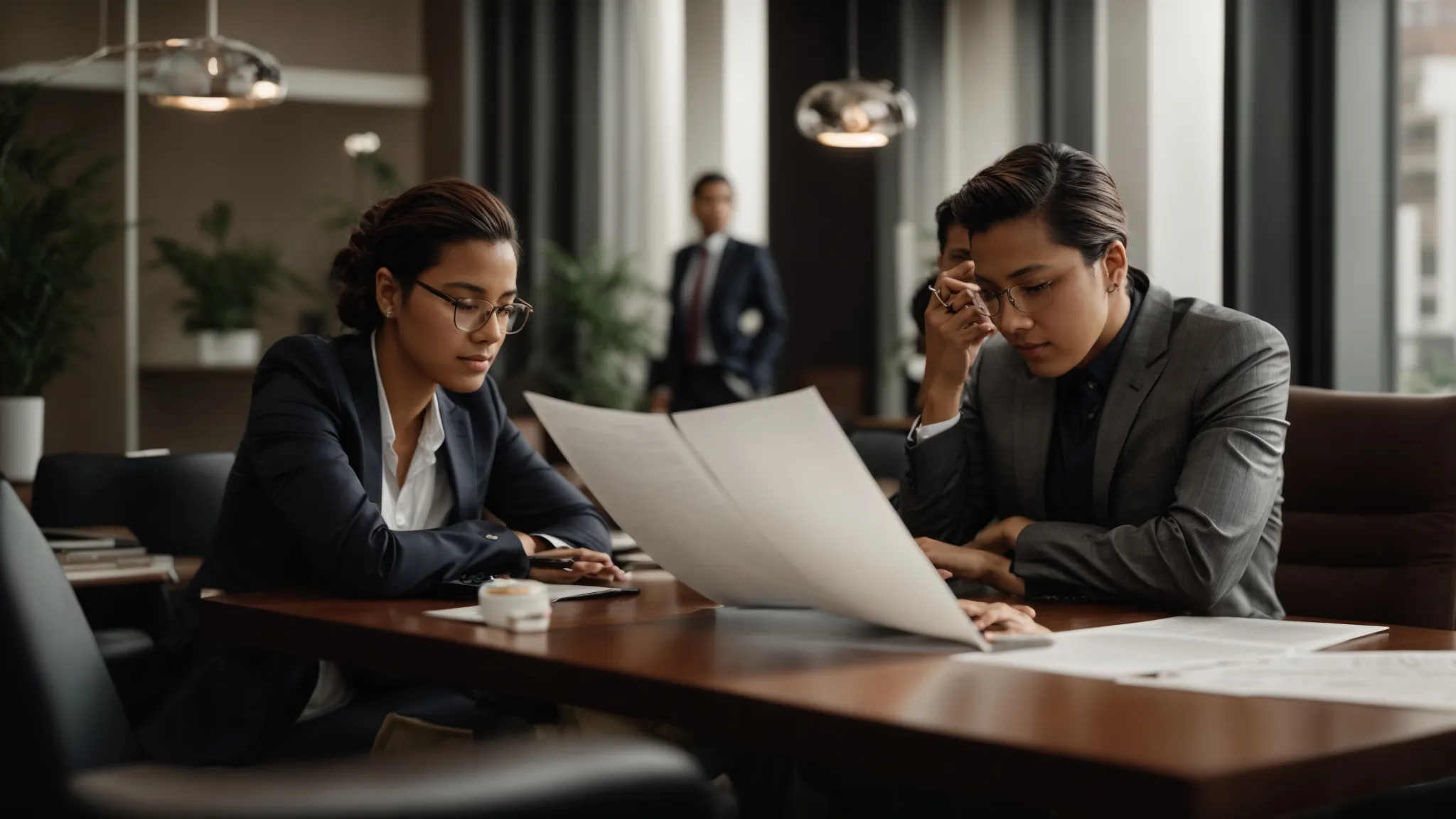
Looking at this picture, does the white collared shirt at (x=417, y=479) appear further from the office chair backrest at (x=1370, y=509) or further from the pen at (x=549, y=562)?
the office chair backrest at (x=1370, y=509)

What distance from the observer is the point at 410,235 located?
2.32m

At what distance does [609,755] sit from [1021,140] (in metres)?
5.72

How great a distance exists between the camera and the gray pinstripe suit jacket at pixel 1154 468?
6.15 feet

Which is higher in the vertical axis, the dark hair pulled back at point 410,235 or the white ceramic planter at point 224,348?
the dark hair pulled back at point 410,235

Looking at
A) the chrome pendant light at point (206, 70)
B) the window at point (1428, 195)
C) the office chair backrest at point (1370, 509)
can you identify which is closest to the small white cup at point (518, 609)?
the office chair backrest at point (1370, 509)

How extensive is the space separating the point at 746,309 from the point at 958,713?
597cm

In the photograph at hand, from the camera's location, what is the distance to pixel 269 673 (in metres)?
2.00

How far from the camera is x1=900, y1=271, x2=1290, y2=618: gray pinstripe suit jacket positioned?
188 centimetres

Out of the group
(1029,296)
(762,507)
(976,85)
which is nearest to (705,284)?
(976,85)

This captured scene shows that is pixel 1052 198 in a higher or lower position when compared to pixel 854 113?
lower

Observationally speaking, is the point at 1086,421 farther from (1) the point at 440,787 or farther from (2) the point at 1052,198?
(1) the point at 440,787

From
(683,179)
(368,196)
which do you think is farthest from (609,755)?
(368,196)

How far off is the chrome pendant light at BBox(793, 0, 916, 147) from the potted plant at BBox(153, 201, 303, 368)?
407 cm

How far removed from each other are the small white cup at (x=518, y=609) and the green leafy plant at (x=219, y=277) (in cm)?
696
